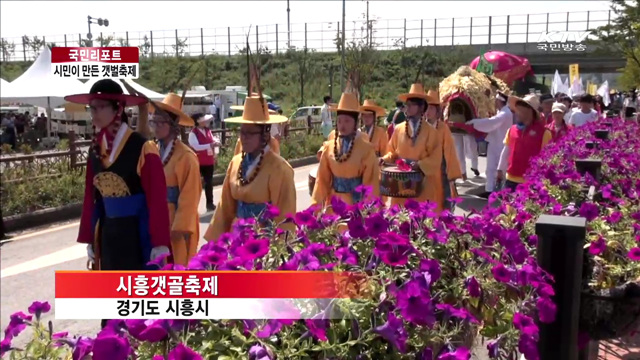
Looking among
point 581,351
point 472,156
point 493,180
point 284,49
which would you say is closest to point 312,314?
point 581,351

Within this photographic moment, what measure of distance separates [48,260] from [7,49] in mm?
51939

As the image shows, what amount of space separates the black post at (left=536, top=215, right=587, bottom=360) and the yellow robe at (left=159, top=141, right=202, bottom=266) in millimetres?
2661

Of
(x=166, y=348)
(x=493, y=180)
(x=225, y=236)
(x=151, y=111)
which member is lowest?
(x=493, y=180)

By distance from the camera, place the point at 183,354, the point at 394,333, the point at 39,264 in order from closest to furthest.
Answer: the point at 183,354 < the point at 394,333 < the point at 39,264

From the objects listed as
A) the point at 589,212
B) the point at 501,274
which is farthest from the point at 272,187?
the point at 501,274

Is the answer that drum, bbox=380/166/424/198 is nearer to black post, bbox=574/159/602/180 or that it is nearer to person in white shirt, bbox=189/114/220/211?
black post, bbox=574/159/602/180

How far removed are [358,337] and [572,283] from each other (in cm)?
114

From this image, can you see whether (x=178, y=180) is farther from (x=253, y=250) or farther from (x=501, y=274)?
(x=501, y=274)

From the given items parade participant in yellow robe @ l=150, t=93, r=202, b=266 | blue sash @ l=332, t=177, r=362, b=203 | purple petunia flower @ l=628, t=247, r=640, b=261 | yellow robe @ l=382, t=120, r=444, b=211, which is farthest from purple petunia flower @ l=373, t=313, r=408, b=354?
yellow robe @ l=382, t=120, r=444, b=211

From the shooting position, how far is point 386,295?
1569 millimetres

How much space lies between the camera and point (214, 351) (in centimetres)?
139

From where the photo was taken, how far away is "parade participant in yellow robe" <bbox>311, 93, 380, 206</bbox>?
17.1 ft

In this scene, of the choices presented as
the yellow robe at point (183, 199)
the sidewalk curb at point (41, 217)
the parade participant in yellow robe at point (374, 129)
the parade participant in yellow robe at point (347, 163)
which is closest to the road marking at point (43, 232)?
the sidewalk curb at point (41, 217)

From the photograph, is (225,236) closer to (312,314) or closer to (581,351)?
(312,314)
